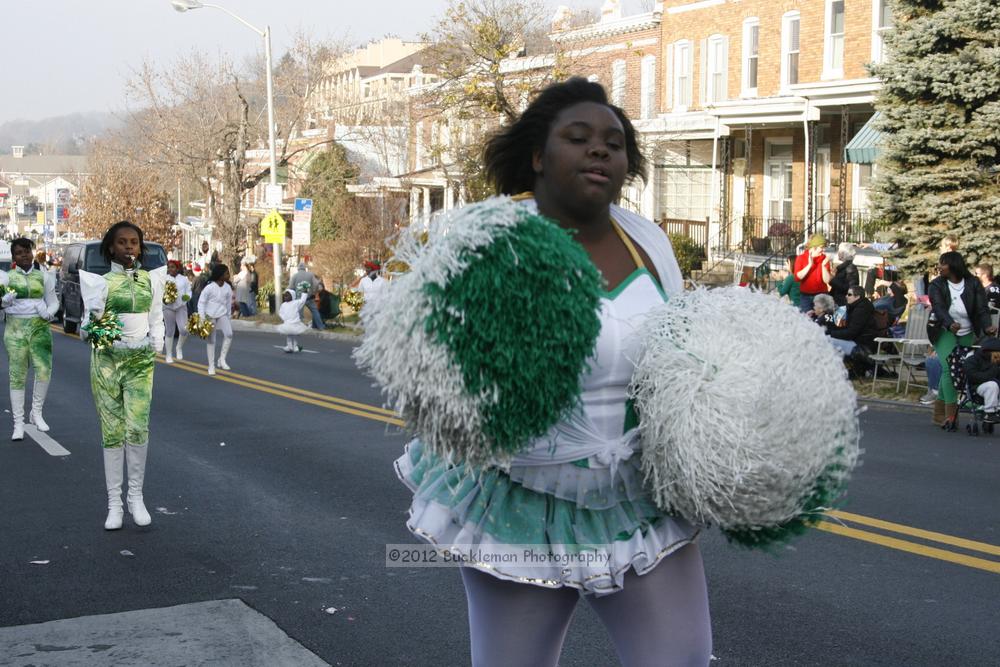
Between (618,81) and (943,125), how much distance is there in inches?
653

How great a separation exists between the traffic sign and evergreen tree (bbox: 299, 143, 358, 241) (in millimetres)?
12208

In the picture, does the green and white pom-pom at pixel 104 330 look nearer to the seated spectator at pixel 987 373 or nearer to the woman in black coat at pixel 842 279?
the seated spectator at pixel 987 373

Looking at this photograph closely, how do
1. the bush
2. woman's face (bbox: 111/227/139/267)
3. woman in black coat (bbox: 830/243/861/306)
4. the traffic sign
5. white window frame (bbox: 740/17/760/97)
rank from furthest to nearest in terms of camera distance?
the traffic sign < white window frame (bbox: 740/17/760/97) < the bush < woman in black coat (bbox: 830/243/861/306) < woman's face (bbox: 111/227/139/267)

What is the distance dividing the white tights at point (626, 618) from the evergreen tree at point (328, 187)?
4168 centimetres

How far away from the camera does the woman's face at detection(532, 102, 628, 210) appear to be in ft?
9.50

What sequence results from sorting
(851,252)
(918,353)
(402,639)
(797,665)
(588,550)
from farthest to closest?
(851,252), (918,353), (402,639), (797,665), (588,550)

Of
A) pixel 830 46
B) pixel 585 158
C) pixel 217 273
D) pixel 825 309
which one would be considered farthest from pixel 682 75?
pixel 585 158

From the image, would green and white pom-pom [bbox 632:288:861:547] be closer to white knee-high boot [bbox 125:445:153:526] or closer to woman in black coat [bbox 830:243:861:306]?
white knee-high boot [bbox 125:445:153:526]

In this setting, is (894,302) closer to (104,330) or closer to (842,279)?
(842,279)

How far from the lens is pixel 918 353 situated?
15023 millimetres

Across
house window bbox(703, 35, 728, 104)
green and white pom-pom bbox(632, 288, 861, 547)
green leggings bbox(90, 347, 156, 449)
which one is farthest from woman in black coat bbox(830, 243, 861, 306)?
house window bbox(703, 35, 728, 104)

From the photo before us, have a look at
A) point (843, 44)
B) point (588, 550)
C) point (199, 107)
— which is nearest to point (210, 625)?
point (588, 550)

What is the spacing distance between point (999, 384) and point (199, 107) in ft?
120

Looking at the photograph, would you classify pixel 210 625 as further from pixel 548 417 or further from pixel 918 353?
pixel 918 353
